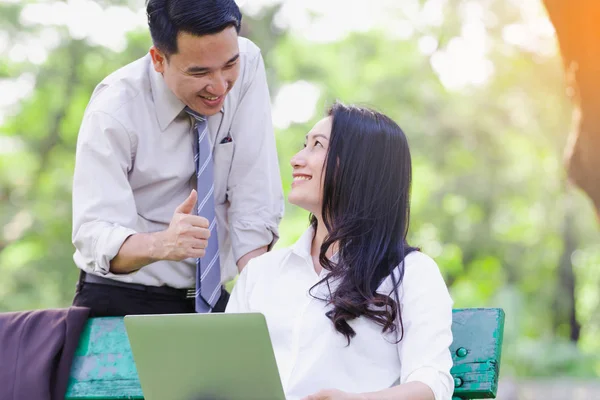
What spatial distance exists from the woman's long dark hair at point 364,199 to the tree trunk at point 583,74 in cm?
162

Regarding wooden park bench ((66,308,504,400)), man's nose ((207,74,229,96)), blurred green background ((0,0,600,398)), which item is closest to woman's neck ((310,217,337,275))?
wooden park bench ((66,308,504,400))

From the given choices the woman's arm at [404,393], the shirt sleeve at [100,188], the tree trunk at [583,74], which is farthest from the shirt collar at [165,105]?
the tree trunk at [583,74]

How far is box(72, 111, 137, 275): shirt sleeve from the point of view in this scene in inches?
105

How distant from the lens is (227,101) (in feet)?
9.63

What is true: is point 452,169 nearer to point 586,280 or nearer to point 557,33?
point 586,280

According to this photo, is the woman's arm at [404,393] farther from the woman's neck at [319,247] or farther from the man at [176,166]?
the man at [176,166]

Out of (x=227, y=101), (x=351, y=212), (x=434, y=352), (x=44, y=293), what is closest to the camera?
(x=434, y=352)

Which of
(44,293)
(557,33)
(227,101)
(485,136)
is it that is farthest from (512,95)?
(227,101)

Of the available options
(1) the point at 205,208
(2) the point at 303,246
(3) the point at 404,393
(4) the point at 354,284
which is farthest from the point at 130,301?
(3) the point at 404,393

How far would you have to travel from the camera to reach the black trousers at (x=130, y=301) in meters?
2.88

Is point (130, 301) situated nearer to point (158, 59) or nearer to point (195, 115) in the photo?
point (195, 115)

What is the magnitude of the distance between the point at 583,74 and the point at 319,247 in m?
1.92

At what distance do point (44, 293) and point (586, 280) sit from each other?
915 cm

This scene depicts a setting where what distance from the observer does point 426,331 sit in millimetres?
2127
